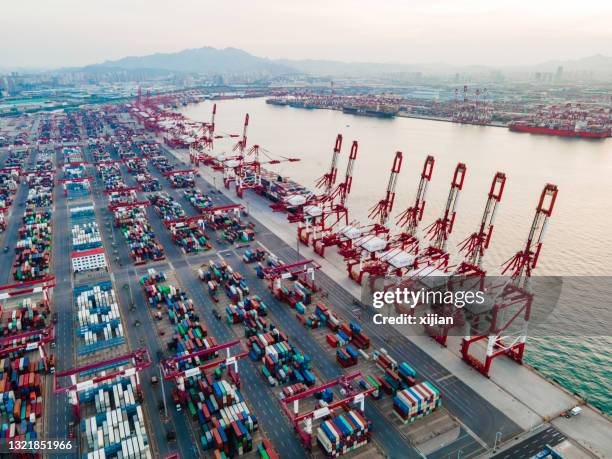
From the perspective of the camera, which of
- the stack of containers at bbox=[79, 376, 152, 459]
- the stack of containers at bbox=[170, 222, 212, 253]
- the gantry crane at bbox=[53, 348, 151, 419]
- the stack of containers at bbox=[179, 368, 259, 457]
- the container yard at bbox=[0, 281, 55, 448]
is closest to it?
the stack of containers at bbox=[79, 376, 152, 459]

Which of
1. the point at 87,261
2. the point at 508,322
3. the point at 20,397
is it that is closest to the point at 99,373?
the point at 20,397

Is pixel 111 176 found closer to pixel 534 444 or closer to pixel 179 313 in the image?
pixel 179 313

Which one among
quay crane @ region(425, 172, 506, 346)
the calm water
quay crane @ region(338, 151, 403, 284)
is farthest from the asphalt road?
the calm water

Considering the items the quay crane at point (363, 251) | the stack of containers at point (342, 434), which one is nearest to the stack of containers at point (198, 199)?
the quay crane at point (363, 251)

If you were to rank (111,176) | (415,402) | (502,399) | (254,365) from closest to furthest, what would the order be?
1. (415,402)
2. (502,399)
3. (254,365)
4. (111,176)

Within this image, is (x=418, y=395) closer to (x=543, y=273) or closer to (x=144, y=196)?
(x=543, y=273)

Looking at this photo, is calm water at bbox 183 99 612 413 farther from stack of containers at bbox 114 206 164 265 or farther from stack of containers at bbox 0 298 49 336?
stack of containers at bbox 0 298 49 336

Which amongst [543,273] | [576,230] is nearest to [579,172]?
[576,230]
